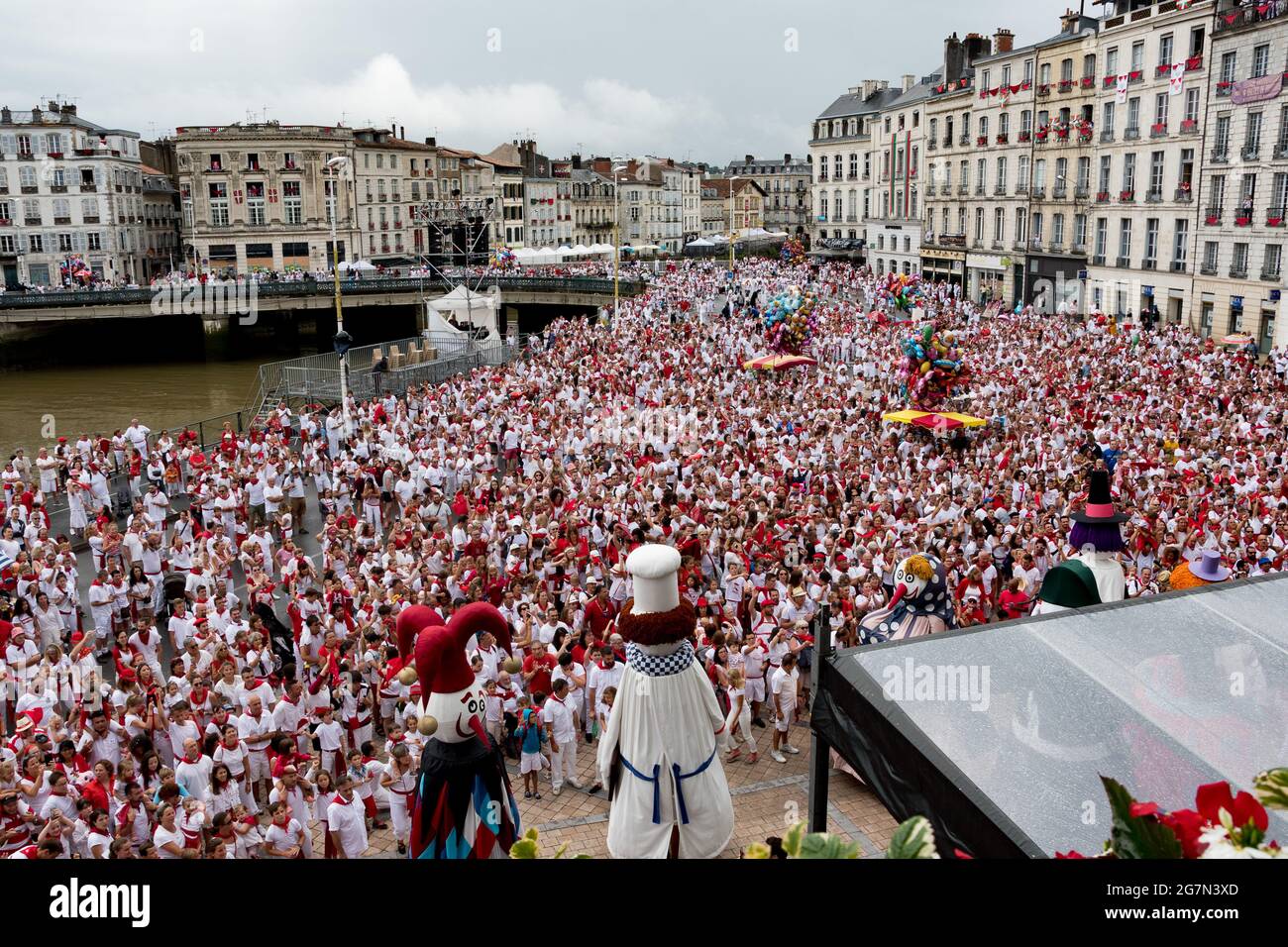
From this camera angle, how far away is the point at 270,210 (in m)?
67.4

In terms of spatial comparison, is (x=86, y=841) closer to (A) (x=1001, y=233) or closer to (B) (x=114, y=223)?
(A) (x=1001, y=233)

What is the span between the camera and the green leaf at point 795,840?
229cm

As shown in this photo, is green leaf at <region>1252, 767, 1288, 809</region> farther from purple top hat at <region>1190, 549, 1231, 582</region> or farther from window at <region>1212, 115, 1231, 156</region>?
window at <region>1212, 115, 1231, 156</region>

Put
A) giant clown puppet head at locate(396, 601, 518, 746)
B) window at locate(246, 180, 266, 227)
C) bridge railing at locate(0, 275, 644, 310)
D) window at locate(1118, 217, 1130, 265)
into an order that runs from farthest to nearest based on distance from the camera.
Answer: window at locate(246, 180, 266, 227), bridge railing at locate(0, 275, 644, 310), window at locate(1118, 217, 1130, 265), giant clown puppet head at locate(396, 601, 518, 746)

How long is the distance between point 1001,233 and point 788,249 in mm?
19374

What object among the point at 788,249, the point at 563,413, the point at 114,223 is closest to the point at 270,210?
the point at 114,223

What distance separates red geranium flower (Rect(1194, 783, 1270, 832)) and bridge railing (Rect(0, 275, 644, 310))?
49.8 metres

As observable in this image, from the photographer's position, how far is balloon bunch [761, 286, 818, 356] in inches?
1200

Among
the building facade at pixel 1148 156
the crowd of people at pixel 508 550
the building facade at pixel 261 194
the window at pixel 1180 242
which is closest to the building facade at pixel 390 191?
the building facade at pixel 261 194

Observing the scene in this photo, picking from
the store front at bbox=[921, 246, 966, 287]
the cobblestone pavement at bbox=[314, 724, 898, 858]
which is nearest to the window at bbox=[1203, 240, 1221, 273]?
the store front at bbox=[921, 246, 966, 287]

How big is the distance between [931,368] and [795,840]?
842 inches

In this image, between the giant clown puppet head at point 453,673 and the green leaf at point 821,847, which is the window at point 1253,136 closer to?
the giant clown puppet head at point 453,673

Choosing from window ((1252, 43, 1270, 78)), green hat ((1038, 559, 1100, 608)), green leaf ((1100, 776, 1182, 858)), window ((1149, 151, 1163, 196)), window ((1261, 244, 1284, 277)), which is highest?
window ((1252, 43, 1270, 78))

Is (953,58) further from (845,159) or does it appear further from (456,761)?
(456,761)
